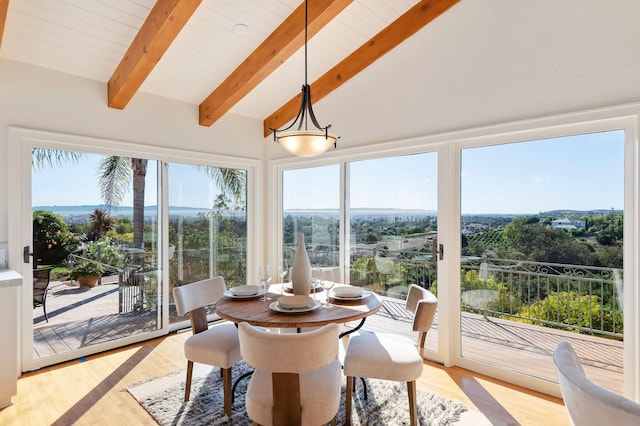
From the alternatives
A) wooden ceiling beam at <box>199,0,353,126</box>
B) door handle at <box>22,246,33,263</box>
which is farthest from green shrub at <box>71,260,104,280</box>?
wooden ceiling beam at <box>199,0,353,126</box>

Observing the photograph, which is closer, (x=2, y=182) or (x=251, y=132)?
(x=2, y=182)

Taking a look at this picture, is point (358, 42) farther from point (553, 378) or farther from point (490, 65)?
point (553, 378)

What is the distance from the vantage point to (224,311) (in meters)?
2.29

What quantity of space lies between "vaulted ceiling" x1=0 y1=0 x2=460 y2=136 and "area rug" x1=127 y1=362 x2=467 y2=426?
2499 millimetres

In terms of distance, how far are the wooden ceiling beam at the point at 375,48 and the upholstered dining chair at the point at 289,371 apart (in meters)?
2.81

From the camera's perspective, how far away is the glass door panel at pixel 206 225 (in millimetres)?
4148

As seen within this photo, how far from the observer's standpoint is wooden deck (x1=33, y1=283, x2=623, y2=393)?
2.61 metres

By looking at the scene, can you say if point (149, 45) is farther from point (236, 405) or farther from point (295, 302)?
point (236, 405)

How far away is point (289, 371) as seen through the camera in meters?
1.67

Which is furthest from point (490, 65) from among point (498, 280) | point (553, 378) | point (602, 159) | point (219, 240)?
point (219, 240)

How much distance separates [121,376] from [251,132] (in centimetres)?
302

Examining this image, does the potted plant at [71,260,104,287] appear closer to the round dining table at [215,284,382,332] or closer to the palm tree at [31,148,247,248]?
A: the palm tree at [31,148,247,248]

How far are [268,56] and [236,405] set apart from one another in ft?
9.22

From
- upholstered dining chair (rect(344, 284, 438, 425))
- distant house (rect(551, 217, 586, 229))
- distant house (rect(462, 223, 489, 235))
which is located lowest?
upholstered dining chair (rect(344, 284, 438, 425))
